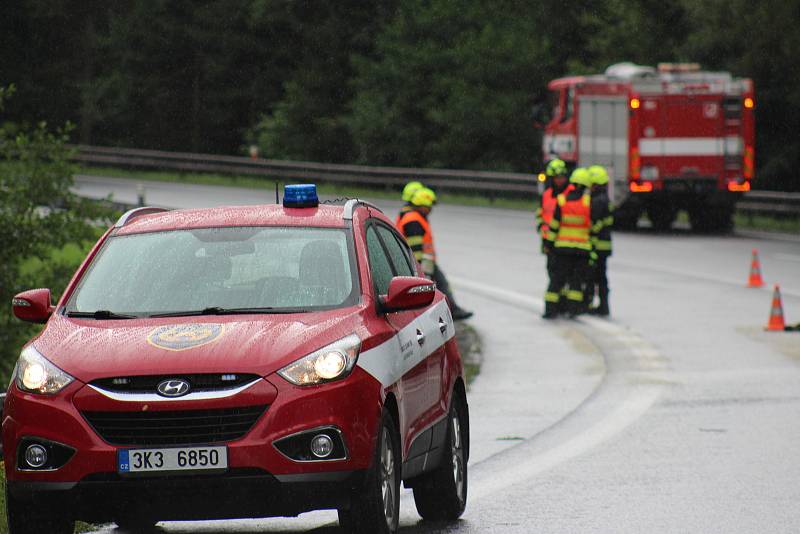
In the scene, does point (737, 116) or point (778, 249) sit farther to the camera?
point (737, 116)

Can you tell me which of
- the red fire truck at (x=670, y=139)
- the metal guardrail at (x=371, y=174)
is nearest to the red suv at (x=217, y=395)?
the red fire truck at (x=670, y=139)

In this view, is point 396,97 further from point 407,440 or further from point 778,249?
point 407,440

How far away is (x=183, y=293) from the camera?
7.31 m

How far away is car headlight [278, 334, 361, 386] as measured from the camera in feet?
21.5

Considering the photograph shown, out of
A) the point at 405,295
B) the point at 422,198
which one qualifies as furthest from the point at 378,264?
the point at 422,198

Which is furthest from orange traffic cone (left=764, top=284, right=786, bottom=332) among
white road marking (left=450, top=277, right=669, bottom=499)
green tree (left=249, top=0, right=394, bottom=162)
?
green tree (left=249, top=0, right=394, bottom=162)

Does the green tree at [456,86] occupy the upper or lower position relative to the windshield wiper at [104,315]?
lower

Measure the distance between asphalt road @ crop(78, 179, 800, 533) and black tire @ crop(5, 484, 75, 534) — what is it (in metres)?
1.28

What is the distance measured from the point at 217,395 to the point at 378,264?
1602mm

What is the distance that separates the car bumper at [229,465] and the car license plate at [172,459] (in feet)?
0.08

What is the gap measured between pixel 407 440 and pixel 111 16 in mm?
64364

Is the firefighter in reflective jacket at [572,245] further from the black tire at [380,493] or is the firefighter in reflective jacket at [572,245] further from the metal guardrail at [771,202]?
the metal guardrail at [771,202]

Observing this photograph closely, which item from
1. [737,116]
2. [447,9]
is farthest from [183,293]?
[447,9]

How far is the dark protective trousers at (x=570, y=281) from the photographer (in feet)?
64.8
